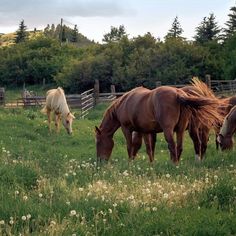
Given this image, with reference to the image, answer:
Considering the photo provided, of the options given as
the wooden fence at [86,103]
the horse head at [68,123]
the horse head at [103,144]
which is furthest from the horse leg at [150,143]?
the wooden fence at [86,103]

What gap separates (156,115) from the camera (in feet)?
31.2

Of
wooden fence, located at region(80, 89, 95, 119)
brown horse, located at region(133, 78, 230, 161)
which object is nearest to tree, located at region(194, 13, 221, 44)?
wooden fence, located at region(80, 89, 95, 119)

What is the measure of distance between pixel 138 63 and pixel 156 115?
39330mm

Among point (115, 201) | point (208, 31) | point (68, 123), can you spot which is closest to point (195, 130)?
point (115, 201)

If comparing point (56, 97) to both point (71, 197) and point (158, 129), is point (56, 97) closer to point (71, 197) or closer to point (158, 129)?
point (158, 129)

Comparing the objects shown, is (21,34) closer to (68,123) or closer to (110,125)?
(68,123)

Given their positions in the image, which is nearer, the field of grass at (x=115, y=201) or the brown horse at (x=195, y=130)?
the field of grass at (x=115, y=201)

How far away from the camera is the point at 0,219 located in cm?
484

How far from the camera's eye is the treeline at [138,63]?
153ft

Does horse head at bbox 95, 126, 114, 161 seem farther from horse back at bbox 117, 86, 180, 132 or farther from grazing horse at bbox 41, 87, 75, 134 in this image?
grazing horse at bbox 41, 87, 75, 134

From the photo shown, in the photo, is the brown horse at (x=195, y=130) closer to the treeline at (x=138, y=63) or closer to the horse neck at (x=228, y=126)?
the horse neck at (x=228, y=126)

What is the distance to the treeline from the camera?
153 feet

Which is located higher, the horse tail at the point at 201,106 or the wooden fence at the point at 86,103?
the horse tail at the point at 201,106

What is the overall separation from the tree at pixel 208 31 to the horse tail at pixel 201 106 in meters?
52.8
